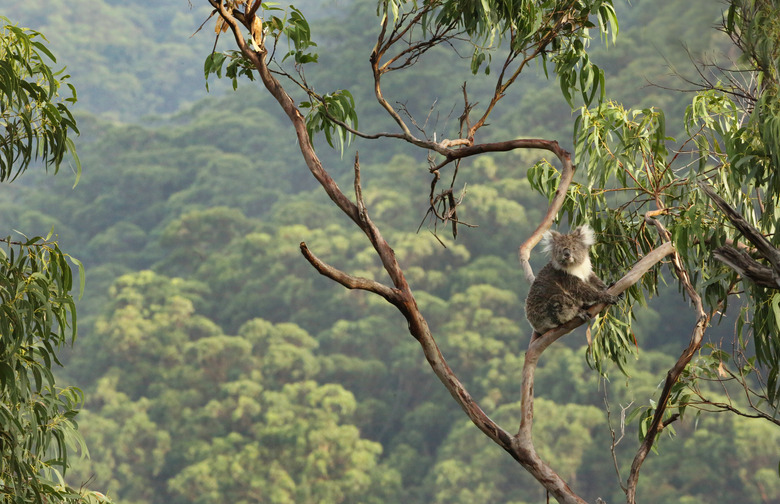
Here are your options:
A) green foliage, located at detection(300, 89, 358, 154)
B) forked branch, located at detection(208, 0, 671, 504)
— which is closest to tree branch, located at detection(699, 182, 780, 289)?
forked branch, located at detection(208, 0, 671, 504)

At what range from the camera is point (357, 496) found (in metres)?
16.0

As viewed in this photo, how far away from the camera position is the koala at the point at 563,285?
3293 millimetres

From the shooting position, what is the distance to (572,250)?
3404mm

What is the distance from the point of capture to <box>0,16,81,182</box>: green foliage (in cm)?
321

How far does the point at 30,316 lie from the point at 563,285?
193 centimetres

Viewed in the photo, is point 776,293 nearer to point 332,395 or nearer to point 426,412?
point 332,395

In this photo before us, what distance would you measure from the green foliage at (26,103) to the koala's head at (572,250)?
5.98 feet

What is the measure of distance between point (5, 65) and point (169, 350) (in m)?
16.3

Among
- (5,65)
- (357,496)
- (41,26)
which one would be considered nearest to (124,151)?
(41,26)

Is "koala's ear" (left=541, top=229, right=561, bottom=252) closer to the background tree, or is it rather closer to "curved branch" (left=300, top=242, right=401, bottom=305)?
"curved branch" (left=300, top=242, right=401, bottom=305)

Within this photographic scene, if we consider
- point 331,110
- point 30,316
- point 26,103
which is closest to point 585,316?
point 331,110

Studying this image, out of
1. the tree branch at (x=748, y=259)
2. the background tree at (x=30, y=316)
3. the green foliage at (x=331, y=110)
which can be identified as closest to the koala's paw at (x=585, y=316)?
the tree branch at (x=748, y=259)

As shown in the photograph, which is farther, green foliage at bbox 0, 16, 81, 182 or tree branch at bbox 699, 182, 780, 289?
green foliage at bbox 0, 16, 81, 182

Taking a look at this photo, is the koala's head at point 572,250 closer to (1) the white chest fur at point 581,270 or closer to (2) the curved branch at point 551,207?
(1) the white chest fur at point 581,270
